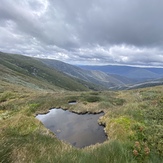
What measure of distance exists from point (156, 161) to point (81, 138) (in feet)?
22.4

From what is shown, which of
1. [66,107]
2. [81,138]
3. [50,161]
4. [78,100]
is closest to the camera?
[50,161]

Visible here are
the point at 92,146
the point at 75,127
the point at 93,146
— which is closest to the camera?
the point at 93,146

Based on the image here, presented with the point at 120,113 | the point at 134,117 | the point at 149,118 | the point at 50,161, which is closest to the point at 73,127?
the point at 120,113

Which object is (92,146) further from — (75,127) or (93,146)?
(75,127)

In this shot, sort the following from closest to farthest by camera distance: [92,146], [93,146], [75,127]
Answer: [93,146] < [92,146] < [75,127]

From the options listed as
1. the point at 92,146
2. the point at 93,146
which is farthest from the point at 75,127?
the point at 93,146

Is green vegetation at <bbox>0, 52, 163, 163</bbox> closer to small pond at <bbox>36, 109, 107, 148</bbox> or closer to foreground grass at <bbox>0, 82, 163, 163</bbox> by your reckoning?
foreground grass at <bbox>0, 82, 163, 163</bbox>

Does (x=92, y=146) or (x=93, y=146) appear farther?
(x=92, y=146)

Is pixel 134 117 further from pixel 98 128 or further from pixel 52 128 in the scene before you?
pixel 52 128

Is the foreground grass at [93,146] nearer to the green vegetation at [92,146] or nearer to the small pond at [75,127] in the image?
the green vegetation at [92,146]

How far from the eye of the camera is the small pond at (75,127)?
10820 millimetres

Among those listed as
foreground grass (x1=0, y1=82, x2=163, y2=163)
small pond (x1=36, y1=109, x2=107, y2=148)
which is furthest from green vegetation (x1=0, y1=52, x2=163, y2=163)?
small pond (x1=36, y1=109, x2=107, y2=148)

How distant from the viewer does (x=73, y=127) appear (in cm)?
1310

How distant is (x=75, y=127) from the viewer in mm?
13125
